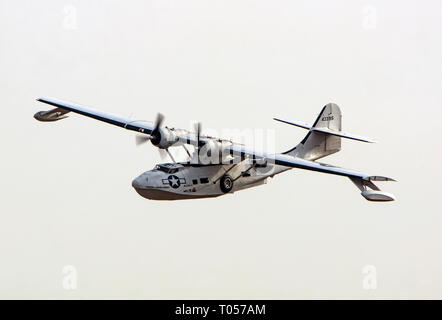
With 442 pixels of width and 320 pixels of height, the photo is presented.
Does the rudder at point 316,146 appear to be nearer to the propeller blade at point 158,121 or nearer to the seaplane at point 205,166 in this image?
Answer: the seaplane at point 205,166

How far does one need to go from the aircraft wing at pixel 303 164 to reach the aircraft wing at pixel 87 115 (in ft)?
12.8

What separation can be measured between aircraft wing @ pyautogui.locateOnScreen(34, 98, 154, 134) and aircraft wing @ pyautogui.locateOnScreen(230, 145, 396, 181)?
12.8ft

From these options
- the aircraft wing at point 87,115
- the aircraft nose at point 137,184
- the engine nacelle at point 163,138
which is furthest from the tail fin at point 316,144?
the aircraft nose at point 137,184

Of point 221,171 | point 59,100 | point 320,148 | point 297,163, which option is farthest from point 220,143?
point 59,100

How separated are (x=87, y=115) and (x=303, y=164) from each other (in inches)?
416

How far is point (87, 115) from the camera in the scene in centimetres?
3669

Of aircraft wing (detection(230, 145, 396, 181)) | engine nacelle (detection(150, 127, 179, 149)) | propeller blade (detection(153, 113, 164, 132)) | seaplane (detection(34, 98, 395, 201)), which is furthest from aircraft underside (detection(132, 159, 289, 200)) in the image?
propeller blade (detection(153, 113, 164, 132))

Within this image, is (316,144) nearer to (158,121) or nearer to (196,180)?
(196,180)

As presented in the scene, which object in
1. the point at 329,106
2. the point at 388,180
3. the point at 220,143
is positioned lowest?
the point at 388,180

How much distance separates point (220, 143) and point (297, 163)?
3.45m

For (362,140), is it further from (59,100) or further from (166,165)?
(59,100)

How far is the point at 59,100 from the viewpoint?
1508 inches

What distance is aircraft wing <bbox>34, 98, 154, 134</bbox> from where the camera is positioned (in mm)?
34438

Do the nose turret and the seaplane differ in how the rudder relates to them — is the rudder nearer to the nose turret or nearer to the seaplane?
the seaplane
